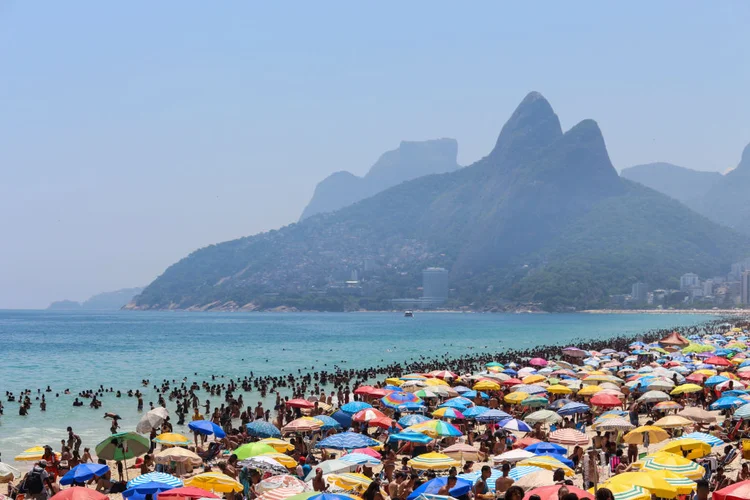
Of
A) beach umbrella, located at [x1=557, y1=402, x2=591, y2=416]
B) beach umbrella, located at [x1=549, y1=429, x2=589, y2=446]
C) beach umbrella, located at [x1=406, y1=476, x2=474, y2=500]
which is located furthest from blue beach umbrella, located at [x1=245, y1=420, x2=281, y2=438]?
beach umbrella, located at [x1=406, y1=476, x2=474, y2=500]

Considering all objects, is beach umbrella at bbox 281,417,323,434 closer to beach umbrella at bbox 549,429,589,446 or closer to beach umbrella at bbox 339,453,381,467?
beach umbrella at bbox 339,453,381,467

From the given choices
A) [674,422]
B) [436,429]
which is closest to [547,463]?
[436,429]

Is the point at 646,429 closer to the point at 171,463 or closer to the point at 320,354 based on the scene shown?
the point at 171,463

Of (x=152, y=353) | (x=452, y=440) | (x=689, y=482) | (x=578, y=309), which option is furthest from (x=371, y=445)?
(x=578, y=309)

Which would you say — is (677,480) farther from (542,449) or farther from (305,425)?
(305,425)

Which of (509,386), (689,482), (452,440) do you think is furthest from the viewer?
(509,386)
